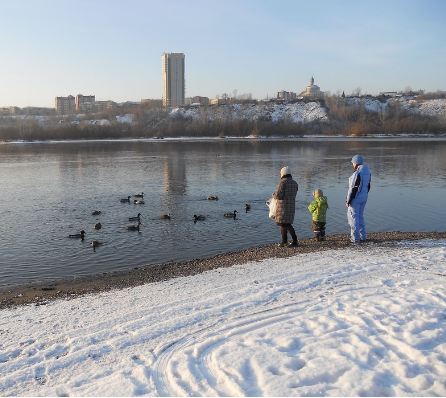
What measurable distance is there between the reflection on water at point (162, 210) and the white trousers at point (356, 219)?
462cm

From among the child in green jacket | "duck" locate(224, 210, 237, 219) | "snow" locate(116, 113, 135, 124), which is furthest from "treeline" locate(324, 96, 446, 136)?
the child in green jacket

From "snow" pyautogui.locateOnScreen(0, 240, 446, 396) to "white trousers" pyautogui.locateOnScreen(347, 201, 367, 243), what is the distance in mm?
2578

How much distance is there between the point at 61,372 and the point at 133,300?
2884mm

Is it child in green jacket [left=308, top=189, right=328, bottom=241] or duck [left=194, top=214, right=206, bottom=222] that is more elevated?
child in green jacket [left=308, top=189, right=328, bottom=241]

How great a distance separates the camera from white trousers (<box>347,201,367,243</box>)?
12.0m

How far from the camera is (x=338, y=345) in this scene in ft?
19.9

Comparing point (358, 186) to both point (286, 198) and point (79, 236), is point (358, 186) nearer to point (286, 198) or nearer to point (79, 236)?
point (286, 198)

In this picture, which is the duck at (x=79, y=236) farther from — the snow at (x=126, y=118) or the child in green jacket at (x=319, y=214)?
Answer: the snow at (x=126, y=118)

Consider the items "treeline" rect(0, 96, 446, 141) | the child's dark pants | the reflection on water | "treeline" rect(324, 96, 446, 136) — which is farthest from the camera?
"treeline" rect(324, 96, 446, 136)

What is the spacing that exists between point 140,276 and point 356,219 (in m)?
5.65

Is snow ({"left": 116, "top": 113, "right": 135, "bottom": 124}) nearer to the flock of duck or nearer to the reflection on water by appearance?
the reflection on water

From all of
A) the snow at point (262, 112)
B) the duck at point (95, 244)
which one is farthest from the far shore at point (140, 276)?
the snow at point (262, 112)

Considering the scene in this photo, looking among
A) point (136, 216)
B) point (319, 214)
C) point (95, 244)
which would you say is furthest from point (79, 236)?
point (319, 214)

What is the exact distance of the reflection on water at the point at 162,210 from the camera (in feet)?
50.1
